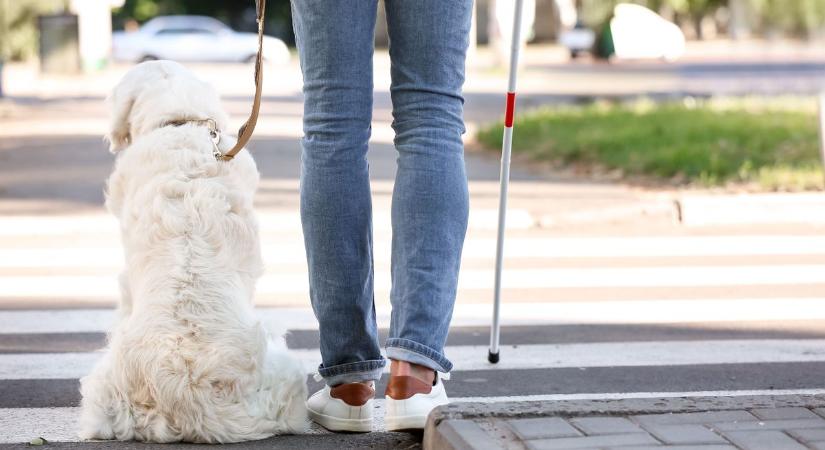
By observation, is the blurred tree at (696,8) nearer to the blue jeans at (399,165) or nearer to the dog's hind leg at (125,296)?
the blue jeans at (399,165)

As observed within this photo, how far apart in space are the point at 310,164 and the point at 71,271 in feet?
13.7

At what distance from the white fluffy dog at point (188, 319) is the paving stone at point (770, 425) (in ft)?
3.74

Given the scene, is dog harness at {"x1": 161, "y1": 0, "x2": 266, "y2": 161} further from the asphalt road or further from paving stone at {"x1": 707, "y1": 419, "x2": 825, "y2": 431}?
paving stone at {"x1": 707, "y1": 419, "x2": 825, "y2": 431}

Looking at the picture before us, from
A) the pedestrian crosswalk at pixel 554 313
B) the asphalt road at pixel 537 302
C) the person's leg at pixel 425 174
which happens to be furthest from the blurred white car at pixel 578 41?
the person's leg at pixel 425 174

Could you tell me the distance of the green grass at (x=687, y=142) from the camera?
34.9 ft

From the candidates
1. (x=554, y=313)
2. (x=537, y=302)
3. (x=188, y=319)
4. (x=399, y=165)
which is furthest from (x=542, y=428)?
(x=537, y=302)

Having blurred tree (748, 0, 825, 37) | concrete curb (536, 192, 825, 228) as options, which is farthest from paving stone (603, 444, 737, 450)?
blurred tree (748, 0, 825, 37)

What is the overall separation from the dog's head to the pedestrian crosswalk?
67 cm

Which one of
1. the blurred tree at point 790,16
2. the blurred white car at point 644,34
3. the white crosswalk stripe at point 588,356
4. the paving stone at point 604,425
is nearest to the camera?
the paving stone at point 604,425

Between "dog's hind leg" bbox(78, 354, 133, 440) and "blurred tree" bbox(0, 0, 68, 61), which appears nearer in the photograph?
"dog's hind leg" bbox(78, 354, 133, 440)

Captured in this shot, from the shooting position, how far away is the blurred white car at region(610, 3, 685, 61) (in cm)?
4472

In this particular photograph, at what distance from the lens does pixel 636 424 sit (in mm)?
3201

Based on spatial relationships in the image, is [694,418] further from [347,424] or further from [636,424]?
[347,424]

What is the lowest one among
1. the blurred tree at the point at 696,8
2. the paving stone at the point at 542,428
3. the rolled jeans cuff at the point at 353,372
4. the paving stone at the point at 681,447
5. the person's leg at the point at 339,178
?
the paving stone at the point at 542,428
